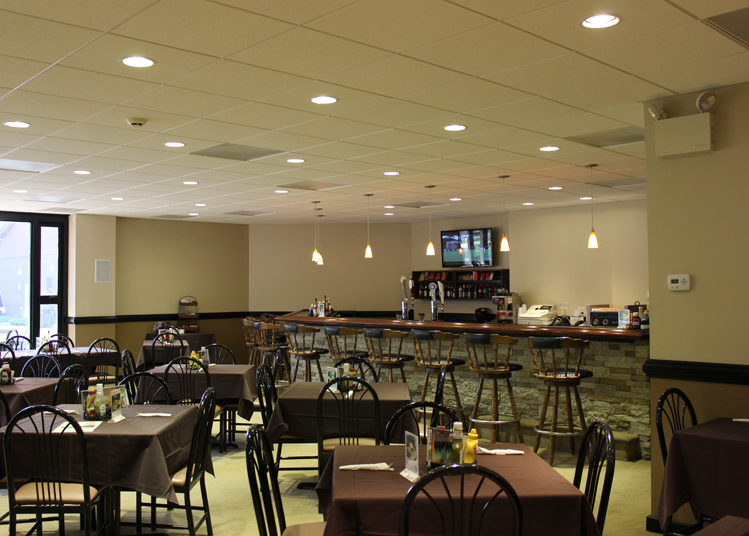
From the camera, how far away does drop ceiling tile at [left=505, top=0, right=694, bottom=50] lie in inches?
107

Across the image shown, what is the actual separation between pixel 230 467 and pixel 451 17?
4.28 meters

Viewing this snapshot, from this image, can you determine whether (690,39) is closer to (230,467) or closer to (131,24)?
(131,24)

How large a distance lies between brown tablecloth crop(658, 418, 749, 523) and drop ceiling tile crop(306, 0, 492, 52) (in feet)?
7.98

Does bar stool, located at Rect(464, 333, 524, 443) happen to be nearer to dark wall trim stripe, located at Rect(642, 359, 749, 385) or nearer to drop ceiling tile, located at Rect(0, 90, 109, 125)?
dark wall trim stripe, located at Rect(642, 359, 749, 385)

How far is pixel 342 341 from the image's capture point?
28.0 ft

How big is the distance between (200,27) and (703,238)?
3220mm

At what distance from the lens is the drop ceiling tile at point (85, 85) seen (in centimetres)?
356

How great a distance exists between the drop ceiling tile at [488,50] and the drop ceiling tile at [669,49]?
31cm

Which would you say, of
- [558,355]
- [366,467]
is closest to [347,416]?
[366,467]

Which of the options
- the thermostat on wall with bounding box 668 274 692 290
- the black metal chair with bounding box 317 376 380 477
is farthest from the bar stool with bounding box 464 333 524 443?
the thermostat on wall with bounding box 668 274 692 290

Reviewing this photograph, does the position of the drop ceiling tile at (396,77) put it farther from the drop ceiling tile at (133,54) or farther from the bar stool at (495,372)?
the bar stool at (495,372)

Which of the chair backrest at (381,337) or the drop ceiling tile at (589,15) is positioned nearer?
the drop ceiling tile at (589,15)

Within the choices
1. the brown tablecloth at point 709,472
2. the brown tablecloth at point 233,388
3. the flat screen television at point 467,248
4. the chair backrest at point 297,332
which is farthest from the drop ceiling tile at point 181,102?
the flat screen television at point 467,248

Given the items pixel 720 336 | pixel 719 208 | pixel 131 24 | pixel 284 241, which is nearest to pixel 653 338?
pixel 720 336
